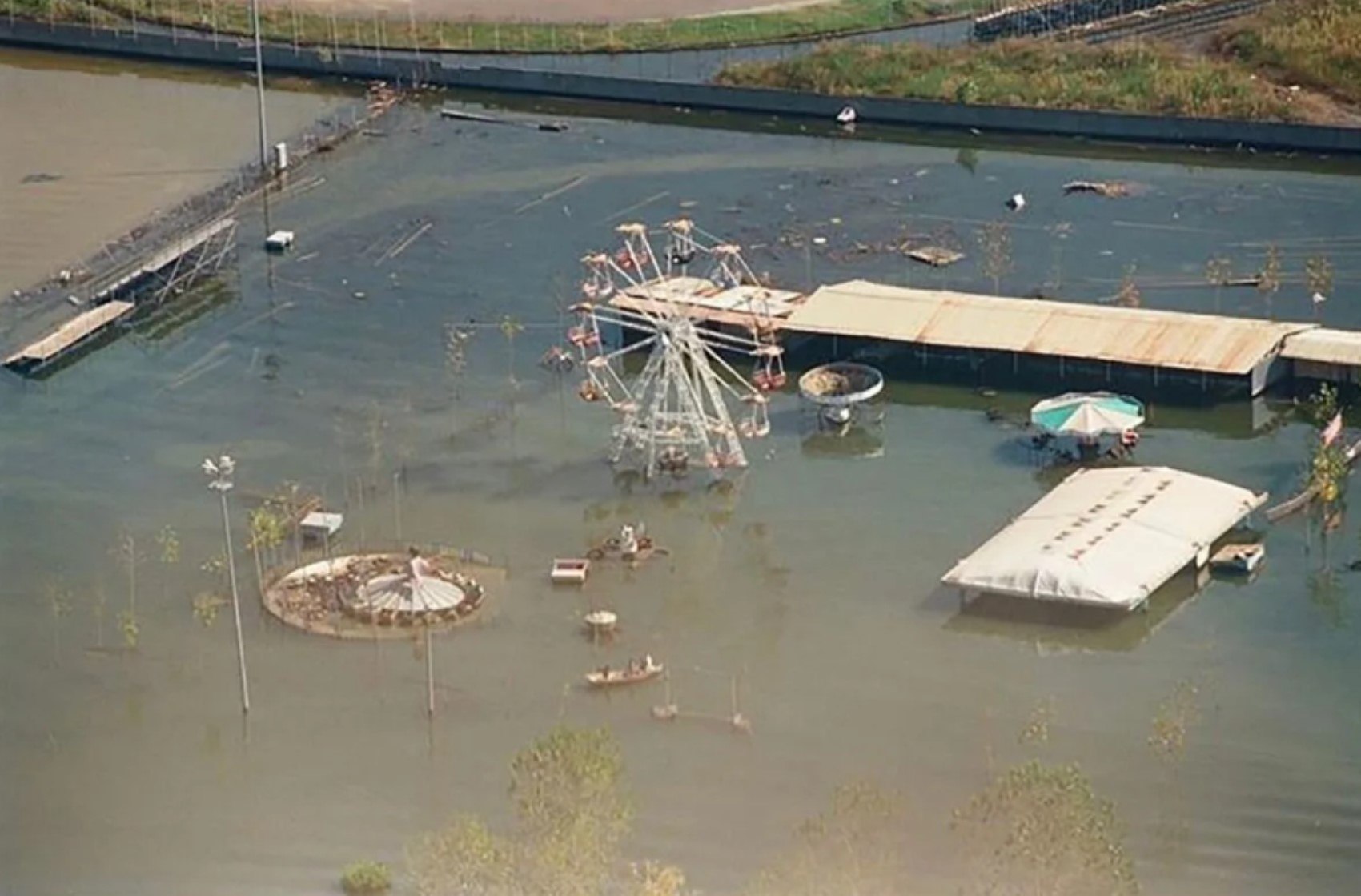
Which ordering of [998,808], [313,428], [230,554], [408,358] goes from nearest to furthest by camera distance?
[998,808]
[230,554]
[313,428]
[408,358]

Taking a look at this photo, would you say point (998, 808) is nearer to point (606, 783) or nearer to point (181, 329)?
point (606, 783)

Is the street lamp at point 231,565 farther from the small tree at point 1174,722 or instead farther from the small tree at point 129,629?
the small tree at point 1174,722

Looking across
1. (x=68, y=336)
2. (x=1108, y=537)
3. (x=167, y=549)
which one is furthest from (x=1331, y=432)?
(x=68, y=336)

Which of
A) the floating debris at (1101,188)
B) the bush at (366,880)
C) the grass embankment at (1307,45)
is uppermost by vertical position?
the grass embankment at (1307,45)

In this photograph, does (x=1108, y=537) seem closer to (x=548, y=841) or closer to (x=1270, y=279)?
(x=548, y=841)

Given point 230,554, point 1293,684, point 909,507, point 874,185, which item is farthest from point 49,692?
point 874,185

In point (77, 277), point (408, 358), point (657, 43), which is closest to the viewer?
point (408, 358)

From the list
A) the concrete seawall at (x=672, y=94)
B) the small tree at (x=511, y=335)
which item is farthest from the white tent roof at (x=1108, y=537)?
the concrete seawall at (x=672, y=94)
